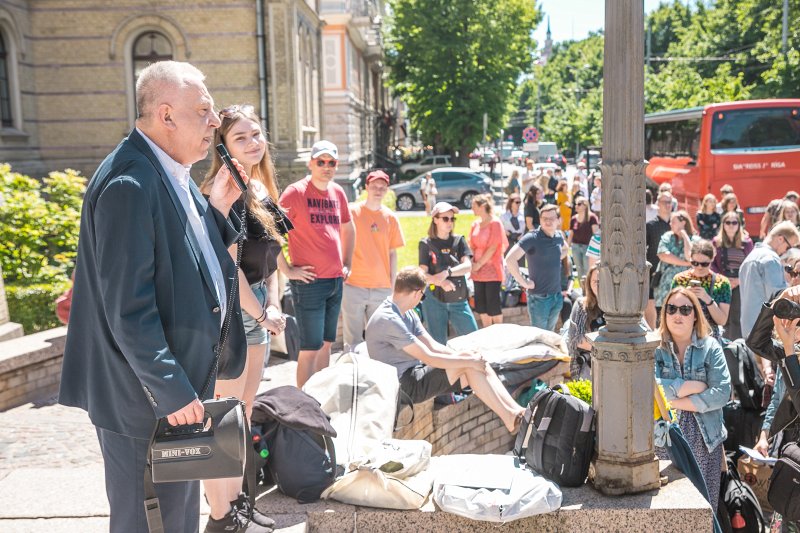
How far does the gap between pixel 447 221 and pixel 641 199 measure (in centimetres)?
508

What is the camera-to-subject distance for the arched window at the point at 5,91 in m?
19.4

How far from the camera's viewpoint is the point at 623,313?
14.7ft

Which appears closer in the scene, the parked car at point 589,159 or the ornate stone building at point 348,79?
the ornate stone building at point 348,79

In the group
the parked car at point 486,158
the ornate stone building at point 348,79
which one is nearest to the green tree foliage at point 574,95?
the parked car at point 486,158

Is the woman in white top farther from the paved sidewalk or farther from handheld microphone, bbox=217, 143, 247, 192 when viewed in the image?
handheld microphone, bbox=217, 143, 247, 192

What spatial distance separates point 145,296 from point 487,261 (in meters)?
7.48

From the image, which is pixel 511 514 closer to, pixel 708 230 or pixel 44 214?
pixel 44 214

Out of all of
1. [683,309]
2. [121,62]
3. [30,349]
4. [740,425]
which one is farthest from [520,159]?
[683,309]

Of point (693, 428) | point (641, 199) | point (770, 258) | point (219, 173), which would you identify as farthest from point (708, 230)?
point (219, 173)

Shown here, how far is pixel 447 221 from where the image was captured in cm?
944

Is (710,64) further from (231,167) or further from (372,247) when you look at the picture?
(231,167)

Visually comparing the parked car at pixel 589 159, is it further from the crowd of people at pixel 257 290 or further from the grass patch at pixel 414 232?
the crowd of people at pixel 257 290

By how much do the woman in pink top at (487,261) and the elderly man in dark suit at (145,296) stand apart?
7130 mm

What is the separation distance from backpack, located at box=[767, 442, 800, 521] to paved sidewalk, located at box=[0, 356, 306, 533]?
222 cm
